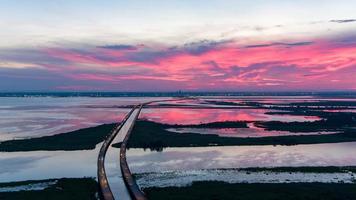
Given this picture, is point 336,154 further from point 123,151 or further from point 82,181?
point 82,181

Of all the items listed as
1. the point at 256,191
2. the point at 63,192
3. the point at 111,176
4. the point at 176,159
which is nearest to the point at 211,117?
the point at 176,159

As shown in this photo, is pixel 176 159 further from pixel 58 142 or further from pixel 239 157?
pixel 58 142

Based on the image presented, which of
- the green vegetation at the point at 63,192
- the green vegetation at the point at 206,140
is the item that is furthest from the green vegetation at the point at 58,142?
the green vegetation at the point at 63,192

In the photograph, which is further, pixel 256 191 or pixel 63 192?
pixel 63 192

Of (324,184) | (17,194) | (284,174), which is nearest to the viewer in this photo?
(17,194)

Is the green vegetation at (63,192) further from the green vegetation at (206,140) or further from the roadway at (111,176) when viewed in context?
the green vegetation at (206,140)

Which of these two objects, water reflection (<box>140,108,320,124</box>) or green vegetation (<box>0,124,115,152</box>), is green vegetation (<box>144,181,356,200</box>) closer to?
green vegetation (<box>0,124,115,152</box>)

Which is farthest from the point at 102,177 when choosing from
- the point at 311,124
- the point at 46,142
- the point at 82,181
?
the point at 311,124

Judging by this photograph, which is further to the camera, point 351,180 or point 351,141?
point 351,141
